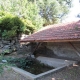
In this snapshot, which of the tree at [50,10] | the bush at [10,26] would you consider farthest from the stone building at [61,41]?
the tree at [50,10]

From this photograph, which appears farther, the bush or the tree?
the tree

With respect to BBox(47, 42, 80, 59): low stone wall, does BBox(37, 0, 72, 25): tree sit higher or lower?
higher

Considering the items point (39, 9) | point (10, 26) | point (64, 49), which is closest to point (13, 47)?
point (10, 26)

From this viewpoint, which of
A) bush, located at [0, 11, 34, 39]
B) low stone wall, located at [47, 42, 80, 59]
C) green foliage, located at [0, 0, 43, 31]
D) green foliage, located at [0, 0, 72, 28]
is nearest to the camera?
low stone wall, located at [47, 42, 80, 59]

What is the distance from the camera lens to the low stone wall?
26.7 feet

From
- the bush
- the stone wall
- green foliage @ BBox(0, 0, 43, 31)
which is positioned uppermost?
green foliage @ BBox(0, 0, 43, 31)

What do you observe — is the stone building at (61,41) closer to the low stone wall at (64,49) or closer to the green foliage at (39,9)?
the low stone wall at (64,49)

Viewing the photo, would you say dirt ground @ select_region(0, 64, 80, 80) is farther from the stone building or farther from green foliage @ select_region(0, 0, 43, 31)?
green foliage @ select_region(0, 0, 43, 31)

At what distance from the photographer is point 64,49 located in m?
8.82

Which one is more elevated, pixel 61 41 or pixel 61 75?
pixel 61 41

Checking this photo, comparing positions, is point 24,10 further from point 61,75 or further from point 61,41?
point 61,75

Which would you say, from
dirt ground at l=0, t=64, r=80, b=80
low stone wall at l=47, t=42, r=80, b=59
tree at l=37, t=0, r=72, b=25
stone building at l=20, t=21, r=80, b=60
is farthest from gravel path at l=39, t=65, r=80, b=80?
tree at l=37, t=0, r=72, b=25

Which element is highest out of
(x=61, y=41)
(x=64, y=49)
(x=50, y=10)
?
(x=50, y=10)

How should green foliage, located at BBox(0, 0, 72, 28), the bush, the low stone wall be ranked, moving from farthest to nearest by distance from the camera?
1. green foliage, located at BBox(0, 0, 72, 28)
2. the bush
3. the low stone wall
